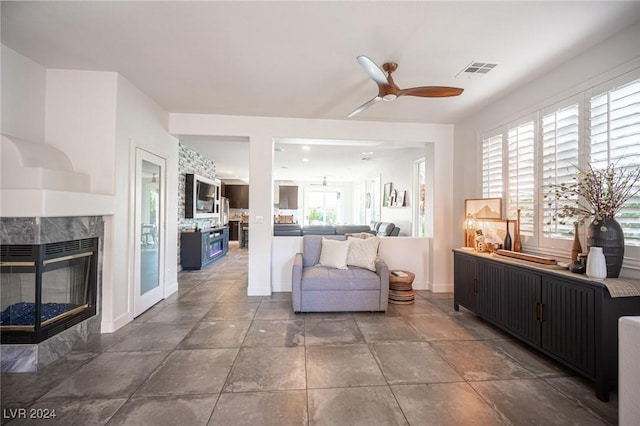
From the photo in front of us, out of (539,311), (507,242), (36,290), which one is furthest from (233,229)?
(539,311)

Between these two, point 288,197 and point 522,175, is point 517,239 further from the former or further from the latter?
point 288,197

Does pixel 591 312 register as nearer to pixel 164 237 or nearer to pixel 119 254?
pixel 119 254

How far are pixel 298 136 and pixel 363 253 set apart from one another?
6.58 feet

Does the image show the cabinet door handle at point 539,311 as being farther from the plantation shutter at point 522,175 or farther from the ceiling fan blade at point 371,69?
the ceiling fan blade at point 371,69

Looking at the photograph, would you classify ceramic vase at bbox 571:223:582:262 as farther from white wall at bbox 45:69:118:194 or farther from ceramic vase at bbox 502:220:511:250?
white wall at bbox 45:69:118:194

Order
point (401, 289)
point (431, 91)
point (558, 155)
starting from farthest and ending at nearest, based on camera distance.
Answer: point (401, 289)
point (558, 155)
point (431, 91)

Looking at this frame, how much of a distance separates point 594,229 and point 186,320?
13.0ft

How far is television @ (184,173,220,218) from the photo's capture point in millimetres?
5738

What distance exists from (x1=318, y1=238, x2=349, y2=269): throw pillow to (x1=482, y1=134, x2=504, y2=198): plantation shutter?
2.00 m

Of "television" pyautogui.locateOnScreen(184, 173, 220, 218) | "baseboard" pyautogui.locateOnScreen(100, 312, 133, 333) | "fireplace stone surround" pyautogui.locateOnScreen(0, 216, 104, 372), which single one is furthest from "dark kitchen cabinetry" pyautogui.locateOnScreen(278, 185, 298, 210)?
"fireplace stone surround" pyautogui.locateOnScreen(0, 216, 104, 372)

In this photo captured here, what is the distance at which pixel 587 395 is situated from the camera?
1864mm

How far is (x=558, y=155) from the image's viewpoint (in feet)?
8.45

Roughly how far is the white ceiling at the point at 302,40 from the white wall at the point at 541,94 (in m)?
0.12

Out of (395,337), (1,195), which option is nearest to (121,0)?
(1,195)
